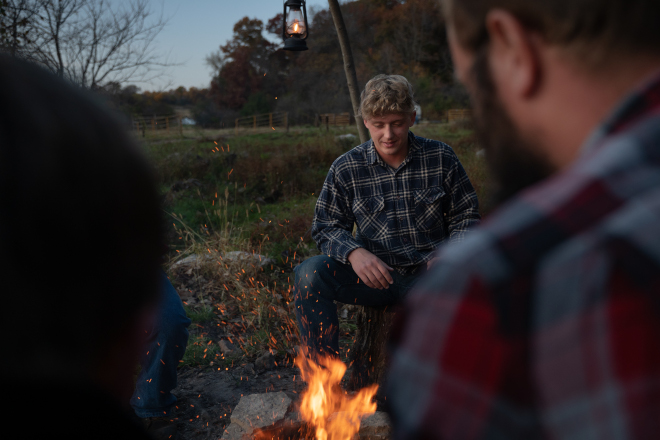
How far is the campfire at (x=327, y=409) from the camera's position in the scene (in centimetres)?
228

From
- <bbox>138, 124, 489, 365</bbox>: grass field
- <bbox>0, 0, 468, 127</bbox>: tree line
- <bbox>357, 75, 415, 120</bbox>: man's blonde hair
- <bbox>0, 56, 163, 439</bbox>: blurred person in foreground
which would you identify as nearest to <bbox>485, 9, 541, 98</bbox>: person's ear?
<bbox>0, 56, 163, 439</bbox>: blurred person in foreground

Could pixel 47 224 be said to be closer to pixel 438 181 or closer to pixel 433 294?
pixel 433 294

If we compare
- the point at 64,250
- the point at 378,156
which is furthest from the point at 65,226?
the point at 378,156

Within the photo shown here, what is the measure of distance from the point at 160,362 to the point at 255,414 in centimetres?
61

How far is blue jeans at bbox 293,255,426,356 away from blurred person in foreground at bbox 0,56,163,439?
227 cm

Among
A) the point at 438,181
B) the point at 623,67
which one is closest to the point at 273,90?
the point at 438,181

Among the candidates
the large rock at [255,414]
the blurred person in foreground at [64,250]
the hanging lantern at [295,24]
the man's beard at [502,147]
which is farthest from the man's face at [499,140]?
the hanging lantern at [295,24]

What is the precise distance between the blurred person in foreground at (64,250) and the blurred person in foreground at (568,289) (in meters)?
0.37

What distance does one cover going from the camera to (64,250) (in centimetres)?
54

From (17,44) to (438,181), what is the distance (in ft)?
21.2

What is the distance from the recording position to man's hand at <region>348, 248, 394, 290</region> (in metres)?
2.63

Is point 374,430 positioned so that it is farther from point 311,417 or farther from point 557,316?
point 557,316

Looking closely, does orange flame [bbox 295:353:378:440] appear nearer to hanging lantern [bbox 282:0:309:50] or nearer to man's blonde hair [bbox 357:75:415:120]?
man's blonde hair [bbox 357:75:415:120]

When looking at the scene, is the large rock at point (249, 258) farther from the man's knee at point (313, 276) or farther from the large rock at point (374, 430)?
the large rock at point (374, 430)
